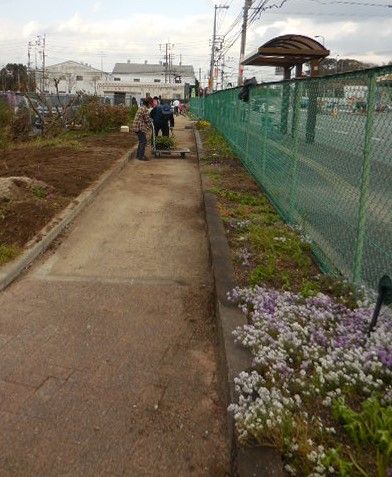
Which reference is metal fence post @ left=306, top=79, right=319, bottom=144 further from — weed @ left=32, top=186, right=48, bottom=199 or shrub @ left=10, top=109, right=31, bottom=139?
shrub @ left=10, top=109, right=31, bottom=139

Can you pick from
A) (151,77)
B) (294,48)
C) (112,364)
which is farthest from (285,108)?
(151,77)

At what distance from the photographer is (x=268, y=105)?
864 centimetres

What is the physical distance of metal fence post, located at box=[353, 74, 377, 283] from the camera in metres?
3.85

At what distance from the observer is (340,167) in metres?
4.88

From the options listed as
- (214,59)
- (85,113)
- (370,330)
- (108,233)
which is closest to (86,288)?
(108,233)

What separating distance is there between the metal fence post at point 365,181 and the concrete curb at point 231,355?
3.59 feet

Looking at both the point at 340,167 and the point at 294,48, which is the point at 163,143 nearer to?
the point at 294,48

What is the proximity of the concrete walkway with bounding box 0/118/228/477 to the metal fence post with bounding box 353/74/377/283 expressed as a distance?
1334 mm

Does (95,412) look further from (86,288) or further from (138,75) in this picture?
(138,75)

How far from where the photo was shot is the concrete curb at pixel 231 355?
2.36 meters

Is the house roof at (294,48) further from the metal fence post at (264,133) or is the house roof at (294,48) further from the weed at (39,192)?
the weed at (39,192)

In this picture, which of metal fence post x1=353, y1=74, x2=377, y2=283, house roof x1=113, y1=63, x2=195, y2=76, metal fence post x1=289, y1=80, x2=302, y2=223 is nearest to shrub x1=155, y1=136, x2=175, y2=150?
metal fence post x1=289, y1=80, x2=302, y2=223

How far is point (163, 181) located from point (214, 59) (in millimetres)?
51692

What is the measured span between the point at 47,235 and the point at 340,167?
3.54 meters
